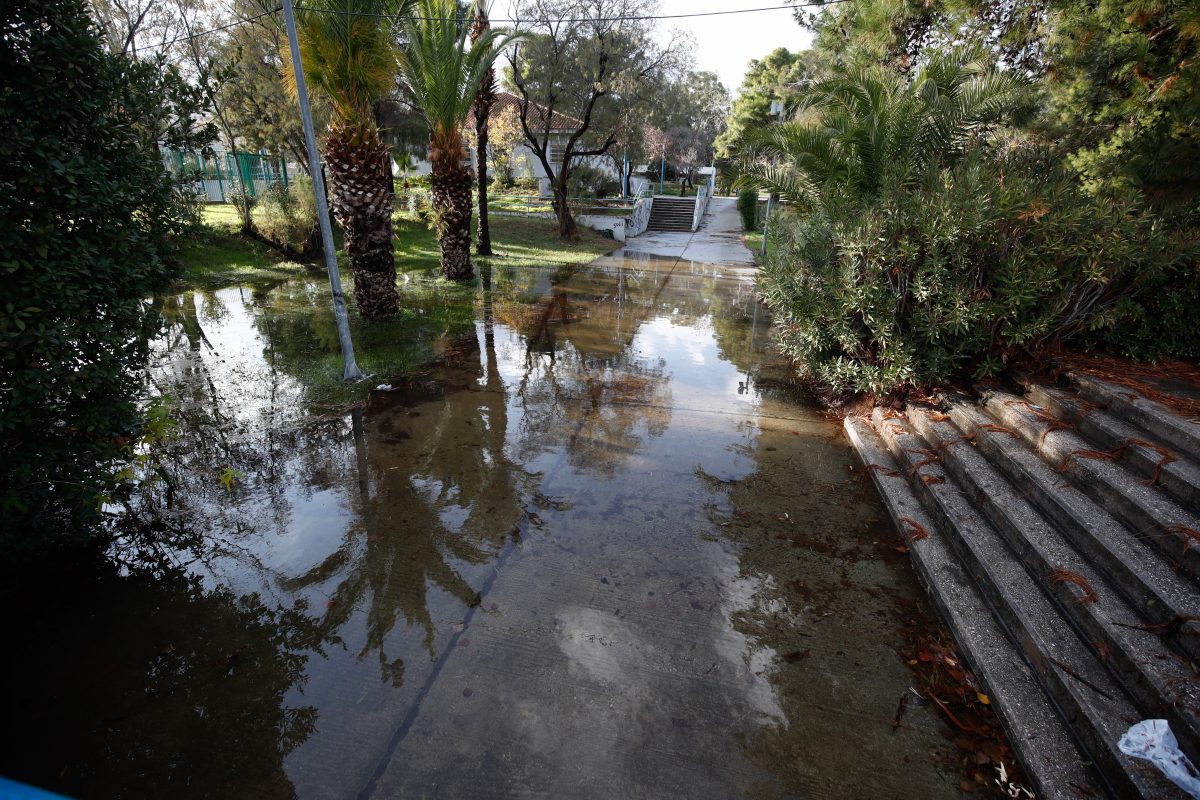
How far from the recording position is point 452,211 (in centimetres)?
1321

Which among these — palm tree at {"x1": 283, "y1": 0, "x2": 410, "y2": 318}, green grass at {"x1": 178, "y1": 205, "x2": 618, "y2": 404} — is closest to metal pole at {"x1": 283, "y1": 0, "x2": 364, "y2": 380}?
green grass at {"x1": 178, "y1": 205, "x2": 618, "y2": 404}

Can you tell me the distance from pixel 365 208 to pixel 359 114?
53.4 inches

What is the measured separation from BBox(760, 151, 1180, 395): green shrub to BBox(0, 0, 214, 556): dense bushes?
5.69 meters

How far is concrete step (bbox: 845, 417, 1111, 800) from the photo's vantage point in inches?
97.4

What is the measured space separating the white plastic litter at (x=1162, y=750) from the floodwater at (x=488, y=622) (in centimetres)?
69

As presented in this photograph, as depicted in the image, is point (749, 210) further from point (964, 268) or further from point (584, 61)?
point (964, 268)

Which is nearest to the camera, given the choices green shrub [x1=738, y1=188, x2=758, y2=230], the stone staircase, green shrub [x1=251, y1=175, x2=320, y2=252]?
the stone staircase

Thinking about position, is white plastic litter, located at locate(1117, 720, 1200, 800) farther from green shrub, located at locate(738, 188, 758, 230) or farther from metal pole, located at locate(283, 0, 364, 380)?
green shrub, located at locate(738, 188, 758, 230)

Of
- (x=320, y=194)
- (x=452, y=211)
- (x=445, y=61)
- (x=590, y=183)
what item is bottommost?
(x=452, y=211)

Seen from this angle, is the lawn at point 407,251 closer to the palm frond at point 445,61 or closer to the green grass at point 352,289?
the green grass at point 352,289

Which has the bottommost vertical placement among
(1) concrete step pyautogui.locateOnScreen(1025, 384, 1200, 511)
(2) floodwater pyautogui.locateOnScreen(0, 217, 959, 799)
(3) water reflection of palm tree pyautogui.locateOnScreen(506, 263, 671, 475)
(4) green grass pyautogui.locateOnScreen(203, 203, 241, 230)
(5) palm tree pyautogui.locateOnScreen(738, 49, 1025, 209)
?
(2) floodwater pyautogui.locateOnScreen(0, 217, 959, 799)

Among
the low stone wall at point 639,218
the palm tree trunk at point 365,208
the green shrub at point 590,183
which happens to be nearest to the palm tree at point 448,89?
→ the palm tree trunk at point 365,208

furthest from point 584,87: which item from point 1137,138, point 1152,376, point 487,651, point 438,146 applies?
point 487,651

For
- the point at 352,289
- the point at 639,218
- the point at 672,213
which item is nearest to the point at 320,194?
the point at 352,289
